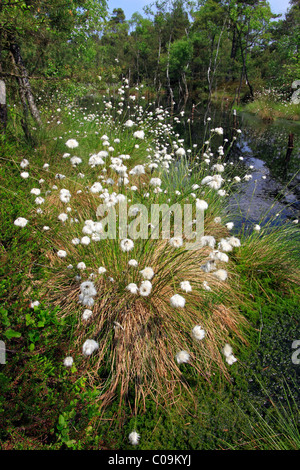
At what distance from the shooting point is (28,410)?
4.08ft

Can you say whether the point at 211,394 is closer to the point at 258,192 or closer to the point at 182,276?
the point at 182,276

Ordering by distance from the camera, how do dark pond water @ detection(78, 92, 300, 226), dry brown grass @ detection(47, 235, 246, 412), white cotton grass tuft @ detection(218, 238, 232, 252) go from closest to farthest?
white cotton grass tuft @ detection(218, 238, 232, 252)
dry brown grass @ detection(47, 235, 246, 412)
dark pond water @ detection(78, 92, 300, 226)

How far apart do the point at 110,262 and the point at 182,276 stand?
78cm

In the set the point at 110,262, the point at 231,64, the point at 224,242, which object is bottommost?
the point at 110,262

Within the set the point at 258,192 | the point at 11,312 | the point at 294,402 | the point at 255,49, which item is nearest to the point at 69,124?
the point at 258,192

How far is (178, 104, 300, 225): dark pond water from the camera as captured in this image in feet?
17.7

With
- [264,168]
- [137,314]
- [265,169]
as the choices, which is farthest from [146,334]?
[264,168]

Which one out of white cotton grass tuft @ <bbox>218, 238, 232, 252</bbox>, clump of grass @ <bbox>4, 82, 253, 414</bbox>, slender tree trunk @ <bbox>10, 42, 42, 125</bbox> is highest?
slender tree trunk @ <bbox>10, 42, 42, 125</bbox>

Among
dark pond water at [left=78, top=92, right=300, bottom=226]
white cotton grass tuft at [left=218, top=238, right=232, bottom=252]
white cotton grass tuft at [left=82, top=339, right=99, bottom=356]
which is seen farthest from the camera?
dark pond water at [left=78, top=92, right=300, bottom=226]

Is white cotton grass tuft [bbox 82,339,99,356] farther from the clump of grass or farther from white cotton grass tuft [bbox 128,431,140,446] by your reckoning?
white cotton grass tuft [bbox 128,431,140,446]

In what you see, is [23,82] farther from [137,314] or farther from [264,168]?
[264,168]

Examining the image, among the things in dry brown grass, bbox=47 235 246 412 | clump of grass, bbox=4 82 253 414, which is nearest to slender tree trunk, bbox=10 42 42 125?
clump of grass, bbox=4 82 253 414

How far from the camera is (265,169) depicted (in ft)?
27.3

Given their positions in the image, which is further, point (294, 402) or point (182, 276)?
point (182, 276)
